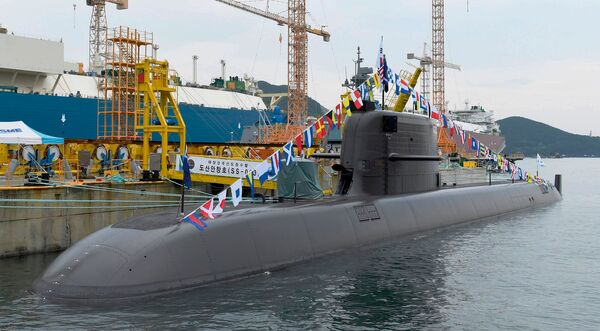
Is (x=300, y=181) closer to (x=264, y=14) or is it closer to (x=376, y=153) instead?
(x=376, y=153)

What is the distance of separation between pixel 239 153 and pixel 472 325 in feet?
96.3

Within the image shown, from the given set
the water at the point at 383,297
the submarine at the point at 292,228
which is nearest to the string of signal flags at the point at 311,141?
the submarine at the point at 292,228

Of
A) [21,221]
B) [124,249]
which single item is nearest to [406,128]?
[124,249]

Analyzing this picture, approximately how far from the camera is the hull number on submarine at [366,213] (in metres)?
17.7

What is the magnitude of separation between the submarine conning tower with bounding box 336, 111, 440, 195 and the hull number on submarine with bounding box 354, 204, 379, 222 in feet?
4.01

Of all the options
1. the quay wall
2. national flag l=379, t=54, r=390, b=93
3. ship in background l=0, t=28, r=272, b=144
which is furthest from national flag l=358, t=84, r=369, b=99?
ship in background l=0, t=28, r=272, b=144

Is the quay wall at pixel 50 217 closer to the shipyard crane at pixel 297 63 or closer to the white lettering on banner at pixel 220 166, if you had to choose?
the white lettering on banner at pixel 220 166

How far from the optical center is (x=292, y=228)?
14938 mm

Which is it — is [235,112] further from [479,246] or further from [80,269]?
[80,269]

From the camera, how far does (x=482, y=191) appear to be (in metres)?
27.4

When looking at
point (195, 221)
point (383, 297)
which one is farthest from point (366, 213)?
point (195, 221)

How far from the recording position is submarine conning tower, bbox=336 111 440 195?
19.3 m

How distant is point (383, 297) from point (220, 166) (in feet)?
48.6

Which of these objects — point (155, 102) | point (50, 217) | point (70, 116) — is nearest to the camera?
point (50, 217)
